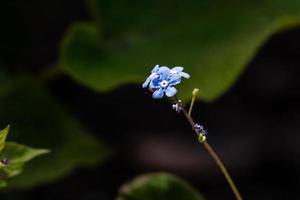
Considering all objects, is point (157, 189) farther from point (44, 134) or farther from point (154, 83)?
point (44, 134)

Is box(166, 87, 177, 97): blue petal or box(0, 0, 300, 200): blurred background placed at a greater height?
box(0, 0, 300, 200): blurred background

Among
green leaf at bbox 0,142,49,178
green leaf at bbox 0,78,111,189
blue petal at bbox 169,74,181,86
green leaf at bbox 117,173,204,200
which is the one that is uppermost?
green leaf at bbox 0,78,111,189

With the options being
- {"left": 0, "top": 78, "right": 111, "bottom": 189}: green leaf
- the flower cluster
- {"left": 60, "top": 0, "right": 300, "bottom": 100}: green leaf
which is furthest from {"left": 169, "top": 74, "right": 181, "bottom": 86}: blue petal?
{"left": 0, "top": 78, "right": 111, "bottom": 189}: green leaf

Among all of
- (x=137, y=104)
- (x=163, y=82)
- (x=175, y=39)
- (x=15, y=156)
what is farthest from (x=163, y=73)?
(x=137, y=104)

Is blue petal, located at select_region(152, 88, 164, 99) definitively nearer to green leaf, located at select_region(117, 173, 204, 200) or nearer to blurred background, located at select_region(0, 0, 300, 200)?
green leaf, located at select_region(117, 173, 204, 200)

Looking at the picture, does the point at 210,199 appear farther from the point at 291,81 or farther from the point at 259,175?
the point at 291,81

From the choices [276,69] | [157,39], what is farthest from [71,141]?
[276,69]

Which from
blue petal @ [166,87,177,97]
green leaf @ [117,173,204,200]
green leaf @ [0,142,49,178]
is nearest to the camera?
blue petal @ [166,87,177,97]

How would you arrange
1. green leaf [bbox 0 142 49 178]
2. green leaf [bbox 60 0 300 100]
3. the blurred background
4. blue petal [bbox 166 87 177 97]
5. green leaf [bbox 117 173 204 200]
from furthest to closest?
the blurred background → green leaf [bbox 60 0 300 100] → green leaf [bbox 117 173 204 200] → green leaf [bbox 0 142 49 178] → blue petal [bbox 166 87 177 97]
